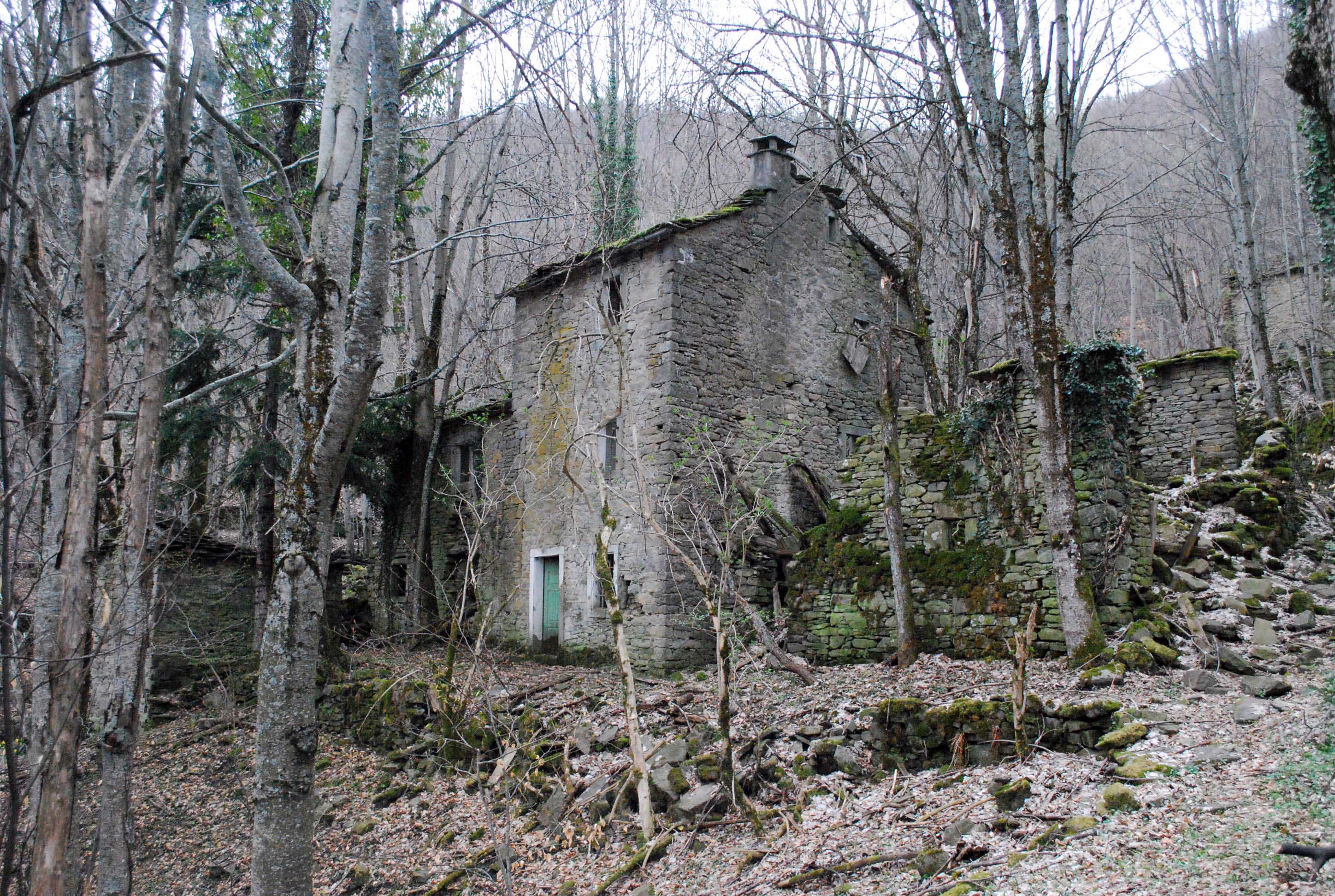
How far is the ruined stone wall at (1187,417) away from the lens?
1220 centimetres

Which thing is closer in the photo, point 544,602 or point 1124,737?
point 1124,737

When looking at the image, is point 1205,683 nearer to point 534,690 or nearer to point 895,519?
point 895,519

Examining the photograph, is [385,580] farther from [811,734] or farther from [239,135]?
[239,135]

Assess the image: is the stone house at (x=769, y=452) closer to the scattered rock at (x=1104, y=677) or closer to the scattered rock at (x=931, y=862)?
the scattered rock at (x=1104, y=677)

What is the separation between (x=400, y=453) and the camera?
15164mm

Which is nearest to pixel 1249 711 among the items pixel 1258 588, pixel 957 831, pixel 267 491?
pixel 957 831

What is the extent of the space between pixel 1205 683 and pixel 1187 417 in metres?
8.05

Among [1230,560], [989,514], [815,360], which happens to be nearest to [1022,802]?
[989,514]

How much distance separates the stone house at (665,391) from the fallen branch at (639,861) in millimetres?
4611

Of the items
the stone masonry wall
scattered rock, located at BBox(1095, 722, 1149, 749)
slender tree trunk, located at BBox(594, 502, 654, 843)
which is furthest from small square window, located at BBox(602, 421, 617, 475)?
scattered rock, located at BBox(1095, 722, 1149, 749)

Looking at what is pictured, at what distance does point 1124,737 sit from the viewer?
529cm

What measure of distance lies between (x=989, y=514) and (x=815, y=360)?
466cm

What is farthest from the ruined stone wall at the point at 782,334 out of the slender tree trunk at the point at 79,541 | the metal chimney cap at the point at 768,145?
the slender tree trunk at the point at 79,541

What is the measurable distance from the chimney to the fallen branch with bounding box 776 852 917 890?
10.3m
